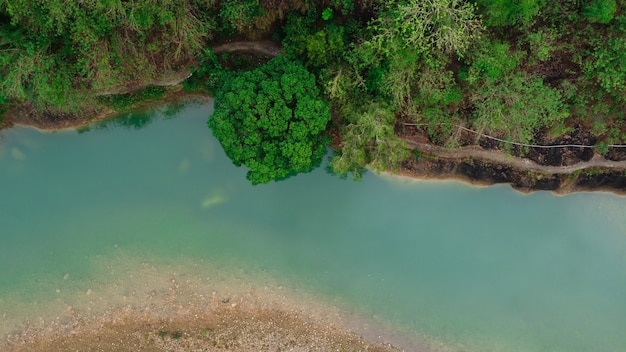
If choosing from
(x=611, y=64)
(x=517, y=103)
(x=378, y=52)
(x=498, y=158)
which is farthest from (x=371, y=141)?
(x=611, y=64)

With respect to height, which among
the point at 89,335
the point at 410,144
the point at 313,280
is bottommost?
the point at 89,335

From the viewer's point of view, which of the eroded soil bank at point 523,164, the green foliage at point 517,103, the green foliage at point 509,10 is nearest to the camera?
the green foliage at point 509,10

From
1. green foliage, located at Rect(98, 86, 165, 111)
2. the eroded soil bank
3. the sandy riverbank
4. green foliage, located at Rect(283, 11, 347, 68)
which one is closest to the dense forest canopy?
green foliage, located at Rect(283, 11, 347, 68)

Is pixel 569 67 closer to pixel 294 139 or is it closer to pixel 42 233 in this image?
pixel 294 139

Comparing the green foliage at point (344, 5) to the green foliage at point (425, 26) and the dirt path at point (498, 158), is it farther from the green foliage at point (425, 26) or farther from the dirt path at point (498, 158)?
the dirt path at point (498, 158)

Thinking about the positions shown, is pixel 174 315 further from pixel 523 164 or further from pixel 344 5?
pixel 523 164

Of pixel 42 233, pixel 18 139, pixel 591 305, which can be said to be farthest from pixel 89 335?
pixel 591 305

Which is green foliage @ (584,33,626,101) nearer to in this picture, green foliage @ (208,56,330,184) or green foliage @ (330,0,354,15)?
green foliage @ (330,0,354,15)

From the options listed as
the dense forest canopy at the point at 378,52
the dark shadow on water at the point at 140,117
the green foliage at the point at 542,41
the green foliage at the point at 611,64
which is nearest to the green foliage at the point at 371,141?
the dense forest canopy at the point at 378,52
